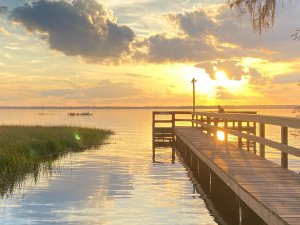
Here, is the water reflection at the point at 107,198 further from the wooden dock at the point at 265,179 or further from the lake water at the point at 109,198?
the wooden dock at the point at 265,179

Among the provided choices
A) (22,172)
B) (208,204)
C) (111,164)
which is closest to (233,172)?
(208,204)

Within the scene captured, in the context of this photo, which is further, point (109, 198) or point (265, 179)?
point (109, 198)

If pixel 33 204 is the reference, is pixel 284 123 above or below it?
above

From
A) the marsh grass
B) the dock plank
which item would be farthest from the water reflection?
the dock plank

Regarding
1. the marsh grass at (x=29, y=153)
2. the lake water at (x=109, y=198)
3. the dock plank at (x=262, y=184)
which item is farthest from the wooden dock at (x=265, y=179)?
the marsh grass at (x=29, y=153)

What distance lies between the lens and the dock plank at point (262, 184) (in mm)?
7734

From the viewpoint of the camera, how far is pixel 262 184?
10.1 metres

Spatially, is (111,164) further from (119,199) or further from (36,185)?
(119,199)

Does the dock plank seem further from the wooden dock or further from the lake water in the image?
the lake water

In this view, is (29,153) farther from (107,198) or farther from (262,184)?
(262,184)

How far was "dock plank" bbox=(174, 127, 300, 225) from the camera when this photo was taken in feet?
25.4

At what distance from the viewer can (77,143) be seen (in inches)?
1389

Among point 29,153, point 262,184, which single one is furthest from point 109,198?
point 29,153

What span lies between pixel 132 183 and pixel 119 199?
3.51 meters
